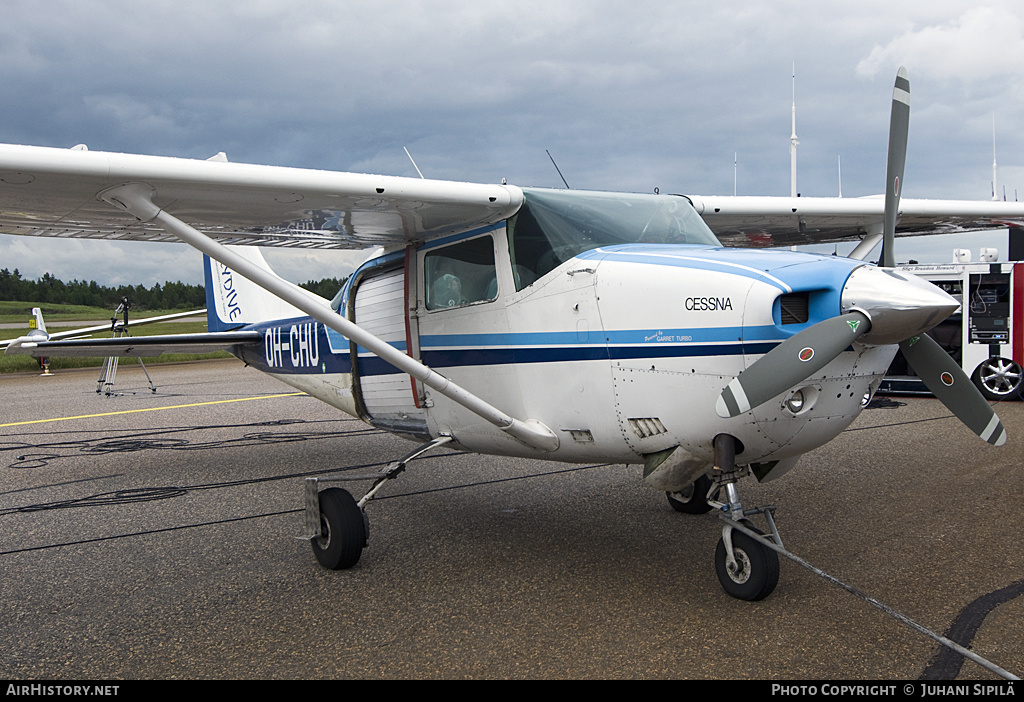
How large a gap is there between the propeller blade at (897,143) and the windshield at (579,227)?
1072 millimetres

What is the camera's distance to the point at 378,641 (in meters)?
3.80

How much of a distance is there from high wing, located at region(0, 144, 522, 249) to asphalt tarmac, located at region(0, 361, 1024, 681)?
7.53 ft

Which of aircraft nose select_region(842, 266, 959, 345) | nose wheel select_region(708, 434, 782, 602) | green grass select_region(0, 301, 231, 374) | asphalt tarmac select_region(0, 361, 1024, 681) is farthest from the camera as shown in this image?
green grass select_region(0, 301, 231, 374)

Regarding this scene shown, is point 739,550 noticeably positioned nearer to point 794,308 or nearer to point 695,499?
point 794,308

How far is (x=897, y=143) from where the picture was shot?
429 cm

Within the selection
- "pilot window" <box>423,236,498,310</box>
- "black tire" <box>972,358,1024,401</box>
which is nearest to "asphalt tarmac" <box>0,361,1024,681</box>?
"pilot window" <box>423,236,498,310</box>

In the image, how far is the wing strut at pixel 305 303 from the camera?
436 centimetres

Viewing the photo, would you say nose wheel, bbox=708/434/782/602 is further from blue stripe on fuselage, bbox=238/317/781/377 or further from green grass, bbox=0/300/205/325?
green grass, bbox=0/300/205/325

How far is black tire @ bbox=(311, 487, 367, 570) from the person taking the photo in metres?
4.88

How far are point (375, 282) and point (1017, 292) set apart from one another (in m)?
11.7

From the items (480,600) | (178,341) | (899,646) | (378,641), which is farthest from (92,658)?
(178,341)

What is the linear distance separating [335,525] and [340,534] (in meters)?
0.08

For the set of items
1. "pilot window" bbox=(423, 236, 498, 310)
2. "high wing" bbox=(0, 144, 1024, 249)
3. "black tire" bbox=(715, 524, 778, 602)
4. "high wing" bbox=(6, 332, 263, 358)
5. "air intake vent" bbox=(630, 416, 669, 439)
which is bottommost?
"black tire" bbox=(715, 524, 778, 602)
